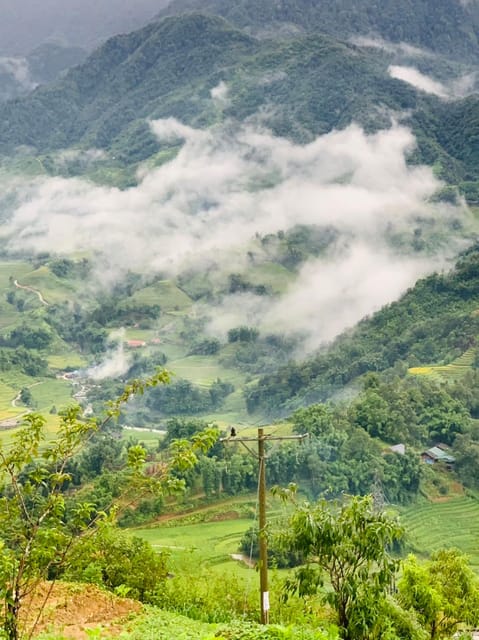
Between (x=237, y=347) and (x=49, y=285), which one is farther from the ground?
(x=49, y=285)

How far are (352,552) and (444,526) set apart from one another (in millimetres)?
24224

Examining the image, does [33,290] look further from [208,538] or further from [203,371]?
[208,538]

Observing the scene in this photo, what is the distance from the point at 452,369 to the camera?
5206 centimetres

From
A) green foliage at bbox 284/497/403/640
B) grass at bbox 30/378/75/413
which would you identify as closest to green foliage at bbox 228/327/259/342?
grass at bbox 30/378/75/413

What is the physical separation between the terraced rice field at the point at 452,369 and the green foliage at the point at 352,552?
42777 mm

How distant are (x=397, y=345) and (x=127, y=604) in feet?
166

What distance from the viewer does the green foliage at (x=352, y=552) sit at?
8.95 metres

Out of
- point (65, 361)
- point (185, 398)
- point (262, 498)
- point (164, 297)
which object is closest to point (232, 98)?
point (164, 297)

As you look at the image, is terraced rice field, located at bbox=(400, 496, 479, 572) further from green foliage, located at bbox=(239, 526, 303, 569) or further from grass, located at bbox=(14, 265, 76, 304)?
grass, located at bbox=(14, 265, 76, 304)

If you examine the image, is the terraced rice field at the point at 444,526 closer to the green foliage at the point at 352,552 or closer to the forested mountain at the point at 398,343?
the green foliage at the point at 352,552

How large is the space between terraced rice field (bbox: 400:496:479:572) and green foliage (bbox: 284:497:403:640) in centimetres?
1931

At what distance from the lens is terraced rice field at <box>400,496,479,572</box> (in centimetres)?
2886

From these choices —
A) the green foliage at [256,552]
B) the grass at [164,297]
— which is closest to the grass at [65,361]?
the grass at [164,297]

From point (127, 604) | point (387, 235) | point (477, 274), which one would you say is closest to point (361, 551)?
point (127, 604)
